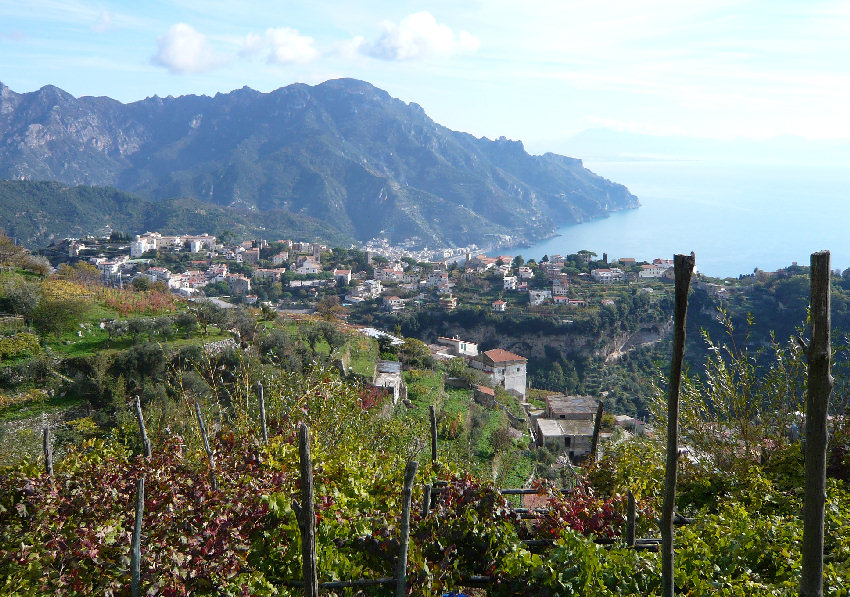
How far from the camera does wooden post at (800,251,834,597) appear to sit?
1.52m

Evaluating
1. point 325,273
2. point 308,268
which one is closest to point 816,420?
point 325,273

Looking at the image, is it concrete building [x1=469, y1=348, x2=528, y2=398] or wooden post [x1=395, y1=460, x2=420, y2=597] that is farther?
concrete building [x1=469, y1=348, x2=528, y2=398]

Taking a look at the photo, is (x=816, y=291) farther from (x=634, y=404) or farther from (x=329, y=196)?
(x=329, y=196)

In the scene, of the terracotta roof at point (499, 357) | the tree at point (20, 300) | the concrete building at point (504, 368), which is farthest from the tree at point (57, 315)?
the terracotta roof at point (499, 357)

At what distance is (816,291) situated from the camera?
1.53 meters

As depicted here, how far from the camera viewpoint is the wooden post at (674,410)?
5.75 ft

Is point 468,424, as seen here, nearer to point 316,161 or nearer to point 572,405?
point 572,405

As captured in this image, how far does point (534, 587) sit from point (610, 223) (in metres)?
133

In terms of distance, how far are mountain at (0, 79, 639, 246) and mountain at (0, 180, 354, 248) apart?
1763cm

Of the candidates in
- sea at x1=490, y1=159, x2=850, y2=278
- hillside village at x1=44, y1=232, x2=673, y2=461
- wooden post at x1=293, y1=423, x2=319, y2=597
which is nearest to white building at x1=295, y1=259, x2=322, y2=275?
hillside village at x1=44, y1=232, x2=673, y2=461

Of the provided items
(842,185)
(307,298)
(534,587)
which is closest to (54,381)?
(534,587)

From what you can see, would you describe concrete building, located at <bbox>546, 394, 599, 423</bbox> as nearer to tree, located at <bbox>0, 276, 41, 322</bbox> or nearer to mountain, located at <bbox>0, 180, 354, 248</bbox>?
tree, located at <bbox>0, 276, 41, 322</bbox>

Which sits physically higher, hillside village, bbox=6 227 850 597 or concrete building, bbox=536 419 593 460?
hillside village, bbox=6 227 850 597

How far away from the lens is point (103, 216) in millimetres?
88250
